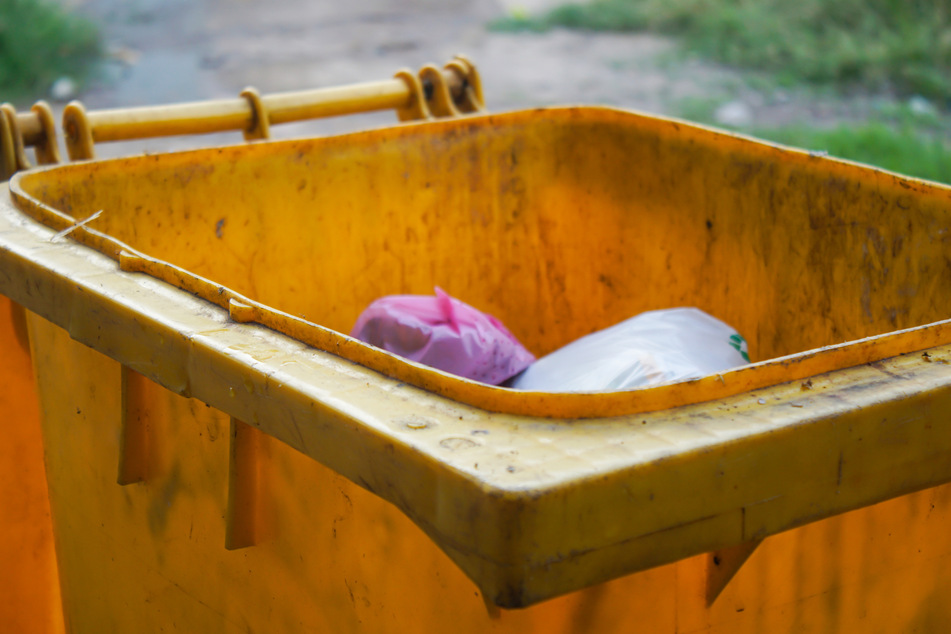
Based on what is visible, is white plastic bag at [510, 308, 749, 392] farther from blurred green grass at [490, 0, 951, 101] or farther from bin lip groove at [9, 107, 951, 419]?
blurred green grass at [490, 0, 951, 101]

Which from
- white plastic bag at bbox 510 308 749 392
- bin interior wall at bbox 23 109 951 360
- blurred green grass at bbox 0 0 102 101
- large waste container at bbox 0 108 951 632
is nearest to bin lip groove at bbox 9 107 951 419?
large waste container at bbox 0 108 951 632

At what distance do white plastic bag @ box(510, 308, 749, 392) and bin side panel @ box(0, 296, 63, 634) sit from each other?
0.98m

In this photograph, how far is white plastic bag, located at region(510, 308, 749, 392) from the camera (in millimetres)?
1826

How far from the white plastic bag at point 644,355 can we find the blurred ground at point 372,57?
4688 millimetres

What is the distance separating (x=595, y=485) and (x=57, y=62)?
29.1 ft

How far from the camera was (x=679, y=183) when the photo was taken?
8.11 ft

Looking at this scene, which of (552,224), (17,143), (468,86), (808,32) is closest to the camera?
(17,143)

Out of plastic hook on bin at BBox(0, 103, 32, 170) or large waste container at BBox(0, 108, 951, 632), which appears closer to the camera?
large waste container at BBox(0, 108, 951, 632)

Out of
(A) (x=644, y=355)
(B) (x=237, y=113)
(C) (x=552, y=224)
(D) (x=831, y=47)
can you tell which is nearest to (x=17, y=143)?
(B) (x=237, y=113)

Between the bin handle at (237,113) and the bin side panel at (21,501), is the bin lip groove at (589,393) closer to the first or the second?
the bin side panel at (21,501)

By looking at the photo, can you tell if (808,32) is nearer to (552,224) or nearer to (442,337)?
(552,224)

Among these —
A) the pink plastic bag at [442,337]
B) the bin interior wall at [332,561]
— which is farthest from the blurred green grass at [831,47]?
the bin interior wall at [332,561]

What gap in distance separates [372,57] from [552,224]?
A: 7084mm

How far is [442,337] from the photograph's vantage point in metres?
2.21
